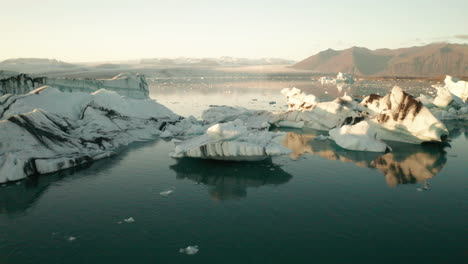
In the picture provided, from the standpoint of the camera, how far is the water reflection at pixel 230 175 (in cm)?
1160

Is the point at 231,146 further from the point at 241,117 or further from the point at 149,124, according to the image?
the point at 241,117

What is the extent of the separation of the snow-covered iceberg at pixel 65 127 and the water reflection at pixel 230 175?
16.6 ft

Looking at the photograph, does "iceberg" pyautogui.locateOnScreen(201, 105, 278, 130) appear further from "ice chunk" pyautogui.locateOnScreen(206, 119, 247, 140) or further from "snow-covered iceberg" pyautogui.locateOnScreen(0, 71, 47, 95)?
"snow-covered iceberg" pyautogui.locateOnScreen(0, 71, 47, 95)

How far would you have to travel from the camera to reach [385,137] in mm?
20391

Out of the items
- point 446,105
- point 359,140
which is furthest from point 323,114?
point 446,105

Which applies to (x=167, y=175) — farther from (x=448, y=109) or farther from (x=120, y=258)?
(x=448, y=109)

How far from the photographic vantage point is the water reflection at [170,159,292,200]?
1160 centimetres

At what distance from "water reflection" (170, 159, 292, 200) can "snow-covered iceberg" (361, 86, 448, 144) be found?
9.86m

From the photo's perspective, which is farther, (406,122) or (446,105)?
(446,105)

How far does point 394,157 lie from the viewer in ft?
52.9

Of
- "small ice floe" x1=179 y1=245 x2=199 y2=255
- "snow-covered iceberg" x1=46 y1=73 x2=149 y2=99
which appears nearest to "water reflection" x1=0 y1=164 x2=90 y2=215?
"small ice floe" x1=179 y1=245 x2=199 y2=255

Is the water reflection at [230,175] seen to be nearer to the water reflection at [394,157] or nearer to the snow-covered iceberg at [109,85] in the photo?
the water reflection at [394,157]

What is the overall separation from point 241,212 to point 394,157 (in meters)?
10.5

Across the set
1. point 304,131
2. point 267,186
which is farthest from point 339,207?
point 304,131
